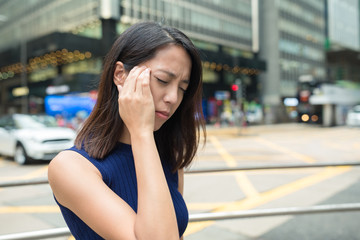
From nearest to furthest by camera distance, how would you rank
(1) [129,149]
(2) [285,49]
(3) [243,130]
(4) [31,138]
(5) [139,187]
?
(5) [139,187]
(1) [129,149]
(4) [31,138]
(3) [243,130]
(2) [285,49]

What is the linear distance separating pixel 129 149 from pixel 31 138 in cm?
833

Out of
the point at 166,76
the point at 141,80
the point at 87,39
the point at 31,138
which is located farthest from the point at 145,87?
the point at 87,39

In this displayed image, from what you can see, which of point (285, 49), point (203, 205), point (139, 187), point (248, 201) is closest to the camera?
point (139, 187)

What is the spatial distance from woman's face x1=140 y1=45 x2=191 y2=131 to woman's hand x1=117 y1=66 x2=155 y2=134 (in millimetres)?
96

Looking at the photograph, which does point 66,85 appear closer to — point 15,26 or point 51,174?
point 15,26

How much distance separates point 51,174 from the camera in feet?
3.12

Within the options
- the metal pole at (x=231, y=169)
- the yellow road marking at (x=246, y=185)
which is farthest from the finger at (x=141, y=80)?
the yellow road marking at (x=246, y=185)

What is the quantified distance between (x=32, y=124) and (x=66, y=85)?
18.5 metres

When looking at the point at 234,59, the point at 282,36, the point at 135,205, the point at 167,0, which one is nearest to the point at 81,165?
the point at 135,205

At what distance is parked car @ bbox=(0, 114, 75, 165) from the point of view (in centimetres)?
845

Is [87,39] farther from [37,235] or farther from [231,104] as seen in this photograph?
[37,235]

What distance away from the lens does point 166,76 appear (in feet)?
3.51

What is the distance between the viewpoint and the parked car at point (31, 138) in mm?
8453

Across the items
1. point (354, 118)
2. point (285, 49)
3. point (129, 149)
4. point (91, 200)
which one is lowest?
point (354, 118)
